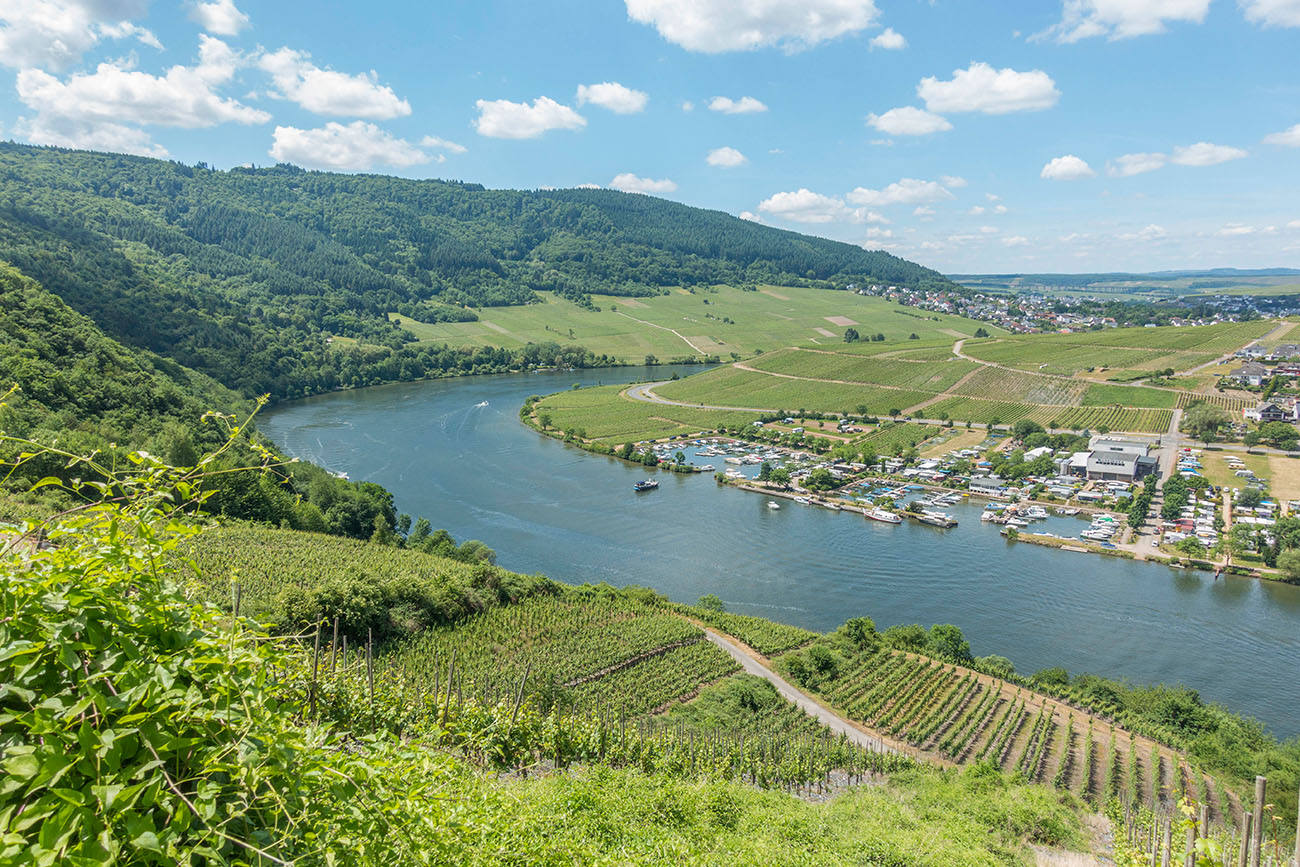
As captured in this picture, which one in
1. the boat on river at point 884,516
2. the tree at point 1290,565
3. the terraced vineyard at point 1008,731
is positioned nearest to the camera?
the terraced vineyard at point 1008,731

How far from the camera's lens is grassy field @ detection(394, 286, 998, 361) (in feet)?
384

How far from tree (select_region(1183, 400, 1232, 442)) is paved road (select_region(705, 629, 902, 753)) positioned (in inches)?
2060

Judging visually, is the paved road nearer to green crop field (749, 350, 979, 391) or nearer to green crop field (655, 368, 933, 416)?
green crop field (655, 368, 933, 416)

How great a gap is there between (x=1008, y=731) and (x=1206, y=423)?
167 ft

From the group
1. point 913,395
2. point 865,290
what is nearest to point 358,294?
point 913,395

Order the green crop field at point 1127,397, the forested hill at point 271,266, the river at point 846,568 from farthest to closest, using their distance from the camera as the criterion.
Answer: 1. the forested hill at point 271,266
2. the green crop field at point 1127,397
3. the river at point 846,568

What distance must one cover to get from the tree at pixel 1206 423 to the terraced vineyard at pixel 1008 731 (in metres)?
46.1

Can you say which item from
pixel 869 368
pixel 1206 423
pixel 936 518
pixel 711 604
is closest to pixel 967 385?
pixel 869 368

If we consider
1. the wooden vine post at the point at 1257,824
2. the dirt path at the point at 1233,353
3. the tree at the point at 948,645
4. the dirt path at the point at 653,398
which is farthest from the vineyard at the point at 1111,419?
the wooden vine post at the point at 1257,824

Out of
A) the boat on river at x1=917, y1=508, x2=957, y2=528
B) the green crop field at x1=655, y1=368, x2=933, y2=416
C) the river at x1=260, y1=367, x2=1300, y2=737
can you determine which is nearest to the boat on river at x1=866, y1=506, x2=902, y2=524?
the river at x1=260, y1=367, x2=1300, y2=737

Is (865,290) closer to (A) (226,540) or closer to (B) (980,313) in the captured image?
(B) (980,313)

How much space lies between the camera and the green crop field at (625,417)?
67562 mm

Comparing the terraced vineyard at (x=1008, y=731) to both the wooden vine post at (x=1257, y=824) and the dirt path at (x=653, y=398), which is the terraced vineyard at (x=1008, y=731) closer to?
the wooden vine post at (x=1257, y=824)

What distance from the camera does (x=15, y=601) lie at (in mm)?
1776
